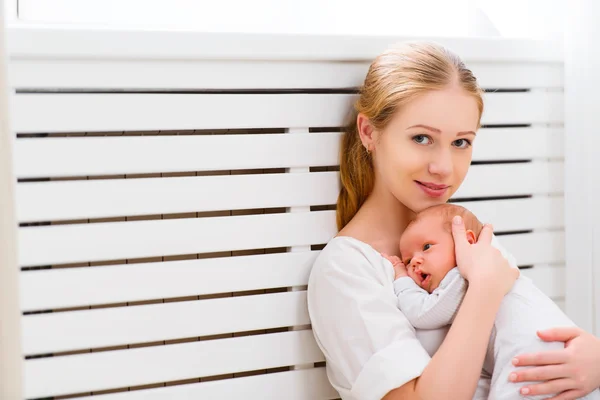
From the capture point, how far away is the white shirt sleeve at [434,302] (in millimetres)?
1112

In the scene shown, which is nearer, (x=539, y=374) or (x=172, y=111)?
(x=539, y=374)

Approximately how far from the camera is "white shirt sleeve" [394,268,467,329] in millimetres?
1112

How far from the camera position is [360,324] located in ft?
3.61

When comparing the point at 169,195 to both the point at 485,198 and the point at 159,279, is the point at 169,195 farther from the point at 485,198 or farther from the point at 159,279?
the point at 485,198

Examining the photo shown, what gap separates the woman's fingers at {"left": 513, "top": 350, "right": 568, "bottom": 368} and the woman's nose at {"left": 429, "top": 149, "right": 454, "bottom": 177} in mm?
319

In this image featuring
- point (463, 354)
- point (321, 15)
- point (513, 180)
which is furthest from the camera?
point (321, 15)

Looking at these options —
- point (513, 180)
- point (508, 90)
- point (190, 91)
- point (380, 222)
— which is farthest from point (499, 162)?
point (190, 91)

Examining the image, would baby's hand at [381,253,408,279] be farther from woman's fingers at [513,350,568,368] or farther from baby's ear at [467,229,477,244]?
woman's fingers at [513,350,568,368]

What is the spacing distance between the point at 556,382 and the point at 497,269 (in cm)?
19

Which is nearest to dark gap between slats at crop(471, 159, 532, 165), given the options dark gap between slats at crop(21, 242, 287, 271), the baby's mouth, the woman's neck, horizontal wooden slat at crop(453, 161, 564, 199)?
horizontal wooden slat at crop(453, 161, 564, 199)

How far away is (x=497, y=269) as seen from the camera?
1127 mm

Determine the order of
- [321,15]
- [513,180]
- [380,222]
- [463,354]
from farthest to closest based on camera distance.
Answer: [321,15], [513,180], [380,222], [463,354]

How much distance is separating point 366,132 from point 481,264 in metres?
0.30

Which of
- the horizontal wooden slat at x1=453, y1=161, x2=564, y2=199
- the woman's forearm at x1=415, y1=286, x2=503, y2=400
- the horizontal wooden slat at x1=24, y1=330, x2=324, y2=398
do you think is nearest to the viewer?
the woman's forearm at x1=415, y1=286, x2=503, y2=400
